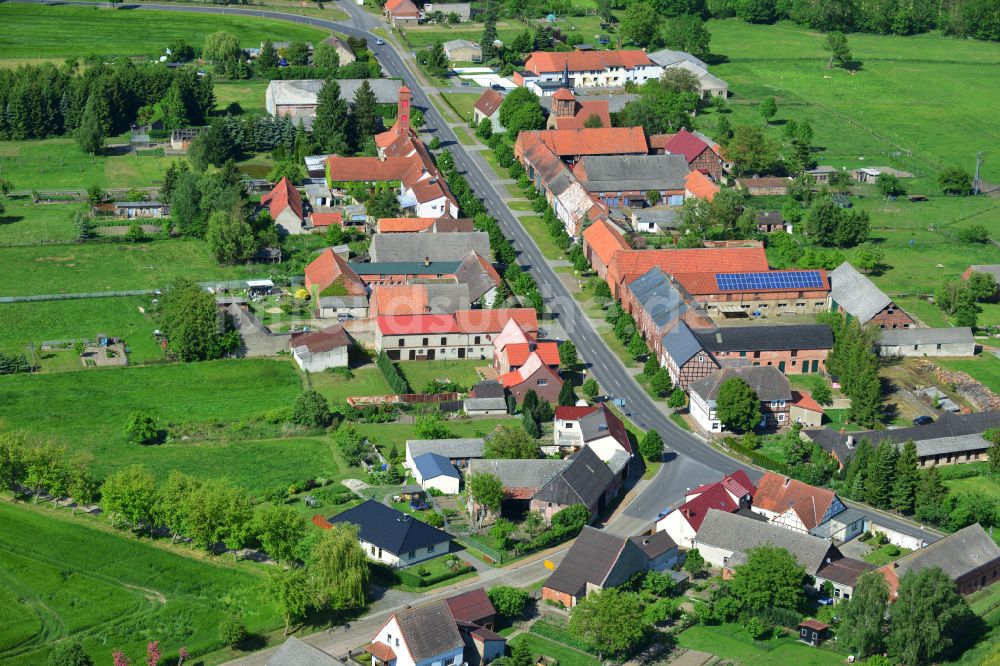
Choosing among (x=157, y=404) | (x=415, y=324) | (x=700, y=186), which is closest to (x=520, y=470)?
(x=415, y=324)

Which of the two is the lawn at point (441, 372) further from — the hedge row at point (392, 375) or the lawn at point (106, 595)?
the lawn at point (106, 595)

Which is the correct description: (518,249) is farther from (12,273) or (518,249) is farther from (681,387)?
(12,273)

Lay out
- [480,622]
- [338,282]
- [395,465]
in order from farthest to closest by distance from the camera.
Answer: [338,282]
[395,465]
[480,622]

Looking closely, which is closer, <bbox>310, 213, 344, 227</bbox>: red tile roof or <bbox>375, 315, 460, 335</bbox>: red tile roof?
<bbox>375, 315, 460, 335</bbox>: red tile roof

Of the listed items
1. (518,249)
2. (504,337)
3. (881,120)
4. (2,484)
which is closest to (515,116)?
(518,249)

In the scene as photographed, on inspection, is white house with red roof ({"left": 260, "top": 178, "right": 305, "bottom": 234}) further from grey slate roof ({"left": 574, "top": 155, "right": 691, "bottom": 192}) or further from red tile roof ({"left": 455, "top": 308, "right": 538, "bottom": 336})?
grey slate roof ({"left": 574, "top": 155, "right": 691, "bottom": 192})

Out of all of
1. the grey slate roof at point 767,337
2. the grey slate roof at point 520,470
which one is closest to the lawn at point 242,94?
the grey slate roof at point 767,337

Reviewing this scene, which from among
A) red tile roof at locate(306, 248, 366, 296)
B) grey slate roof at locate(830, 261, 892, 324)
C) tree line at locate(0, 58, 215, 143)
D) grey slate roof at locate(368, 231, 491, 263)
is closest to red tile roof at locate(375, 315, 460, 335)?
red tile roof at locate(306, 248, 366, 296)
